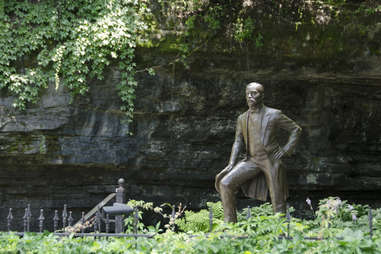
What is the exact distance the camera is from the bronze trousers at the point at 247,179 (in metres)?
5.65

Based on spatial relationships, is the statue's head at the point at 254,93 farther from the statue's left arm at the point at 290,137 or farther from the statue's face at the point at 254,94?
the statue's left arm at the point at 290,137

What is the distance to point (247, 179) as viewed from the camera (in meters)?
5.82

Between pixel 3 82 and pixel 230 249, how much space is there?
225 inches

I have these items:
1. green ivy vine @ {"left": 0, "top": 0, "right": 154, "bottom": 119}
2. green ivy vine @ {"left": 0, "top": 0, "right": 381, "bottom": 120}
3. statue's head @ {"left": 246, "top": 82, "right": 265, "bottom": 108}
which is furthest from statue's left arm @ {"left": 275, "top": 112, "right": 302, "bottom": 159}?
green ivy vine @ {"left": 0, "top": 0, "right": 154, "bottom": 119}

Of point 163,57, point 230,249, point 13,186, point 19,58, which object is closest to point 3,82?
point 19,58

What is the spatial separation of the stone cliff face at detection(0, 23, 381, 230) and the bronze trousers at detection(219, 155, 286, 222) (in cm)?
307

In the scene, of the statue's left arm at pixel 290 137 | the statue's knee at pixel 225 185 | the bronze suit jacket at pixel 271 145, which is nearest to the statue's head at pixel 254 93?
the bronze suit jacket at pixel 271 145

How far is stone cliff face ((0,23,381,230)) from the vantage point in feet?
27.4

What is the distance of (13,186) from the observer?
29.8 feet

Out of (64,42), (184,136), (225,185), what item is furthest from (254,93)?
(64,42)

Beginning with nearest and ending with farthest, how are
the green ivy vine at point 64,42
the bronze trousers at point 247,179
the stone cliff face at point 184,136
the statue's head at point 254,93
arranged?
the bronze trousers at point 247,179 < the statue's head at point 254,93 < the green ivy vine at point 64,42 < the stone cliff face at point 184,136

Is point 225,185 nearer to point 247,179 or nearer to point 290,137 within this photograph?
point 247,179

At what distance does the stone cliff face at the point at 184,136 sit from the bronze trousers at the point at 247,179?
307 cm

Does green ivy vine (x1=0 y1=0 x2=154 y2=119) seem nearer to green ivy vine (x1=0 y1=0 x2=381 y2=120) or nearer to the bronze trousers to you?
green ivy vine (x1=0 y1=0 x2=381 y2=120)
